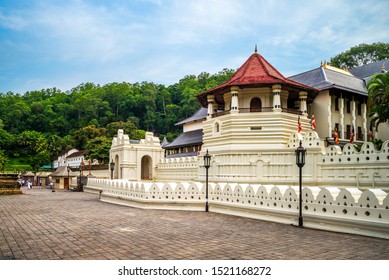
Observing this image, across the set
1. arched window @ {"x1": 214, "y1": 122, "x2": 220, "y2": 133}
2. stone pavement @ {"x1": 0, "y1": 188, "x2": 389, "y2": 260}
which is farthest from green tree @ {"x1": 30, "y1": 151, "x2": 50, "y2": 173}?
stone pavement @ {"x1": 0, "y1": 188, "x2": 389, "y2": 260}

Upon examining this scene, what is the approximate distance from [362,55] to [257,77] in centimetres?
1443

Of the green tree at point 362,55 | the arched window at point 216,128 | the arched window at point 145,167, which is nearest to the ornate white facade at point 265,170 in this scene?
the arched window at point 216,128

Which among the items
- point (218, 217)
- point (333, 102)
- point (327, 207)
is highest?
point (333, 102)

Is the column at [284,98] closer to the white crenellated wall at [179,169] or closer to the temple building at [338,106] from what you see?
the temple building at [338,106]

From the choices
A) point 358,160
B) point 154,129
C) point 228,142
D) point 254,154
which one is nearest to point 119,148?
point 228,142

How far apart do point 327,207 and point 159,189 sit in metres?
8.66

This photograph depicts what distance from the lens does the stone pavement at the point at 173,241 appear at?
702cm

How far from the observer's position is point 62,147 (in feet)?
281

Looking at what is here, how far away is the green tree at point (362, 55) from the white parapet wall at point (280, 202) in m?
20.4

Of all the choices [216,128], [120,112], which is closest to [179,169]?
[216,128]

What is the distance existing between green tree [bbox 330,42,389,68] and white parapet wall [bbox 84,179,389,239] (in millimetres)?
20405

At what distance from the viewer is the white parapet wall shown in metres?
9.42

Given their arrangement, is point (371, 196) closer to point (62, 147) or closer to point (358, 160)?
point (358, 160)

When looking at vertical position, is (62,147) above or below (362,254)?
above
